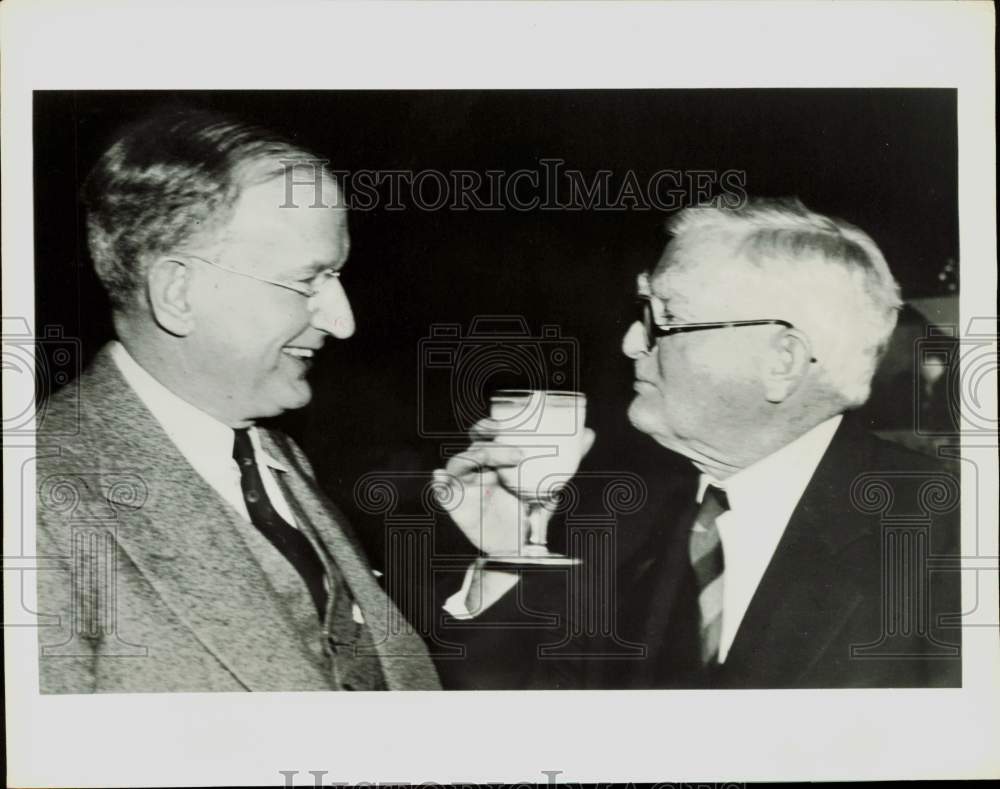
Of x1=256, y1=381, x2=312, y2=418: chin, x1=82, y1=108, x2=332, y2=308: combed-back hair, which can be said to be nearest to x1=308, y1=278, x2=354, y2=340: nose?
x1=256, y1=381, x2=312, y2=418: chin

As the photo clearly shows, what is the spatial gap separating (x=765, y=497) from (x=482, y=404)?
0.66 meters

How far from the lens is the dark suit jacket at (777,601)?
6.28 ft

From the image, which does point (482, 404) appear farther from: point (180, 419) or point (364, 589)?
point (180, 419)

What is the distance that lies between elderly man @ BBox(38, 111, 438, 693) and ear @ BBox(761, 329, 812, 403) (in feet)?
2.98

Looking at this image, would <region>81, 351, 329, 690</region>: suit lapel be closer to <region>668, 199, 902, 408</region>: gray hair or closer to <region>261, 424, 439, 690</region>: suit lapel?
<region>261, 424, 439, 690</region>: suit lapel

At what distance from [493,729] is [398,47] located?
150 cm

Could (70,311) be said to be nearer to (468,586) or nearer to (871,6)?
(468,586)

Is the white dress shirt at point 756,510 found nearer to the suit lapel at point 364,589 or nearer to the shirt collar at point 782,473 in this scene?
the shirt collar at point 782,473

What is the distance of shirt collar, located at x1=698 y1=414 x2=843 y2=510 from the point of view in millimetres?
1922

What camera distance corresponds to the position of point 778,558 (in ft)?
6.33

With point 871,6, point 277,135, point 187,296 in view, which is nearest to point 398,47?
point 277,135

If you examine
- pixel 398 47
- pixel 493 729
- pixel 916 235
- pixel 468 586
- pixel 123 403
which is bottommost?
pixel 493 729

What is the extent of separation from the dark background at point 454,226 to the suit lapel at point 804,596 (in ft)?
1.35

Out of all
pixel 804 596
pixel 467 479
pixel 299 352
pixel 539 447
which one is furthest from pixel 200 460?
pixel 804 596
